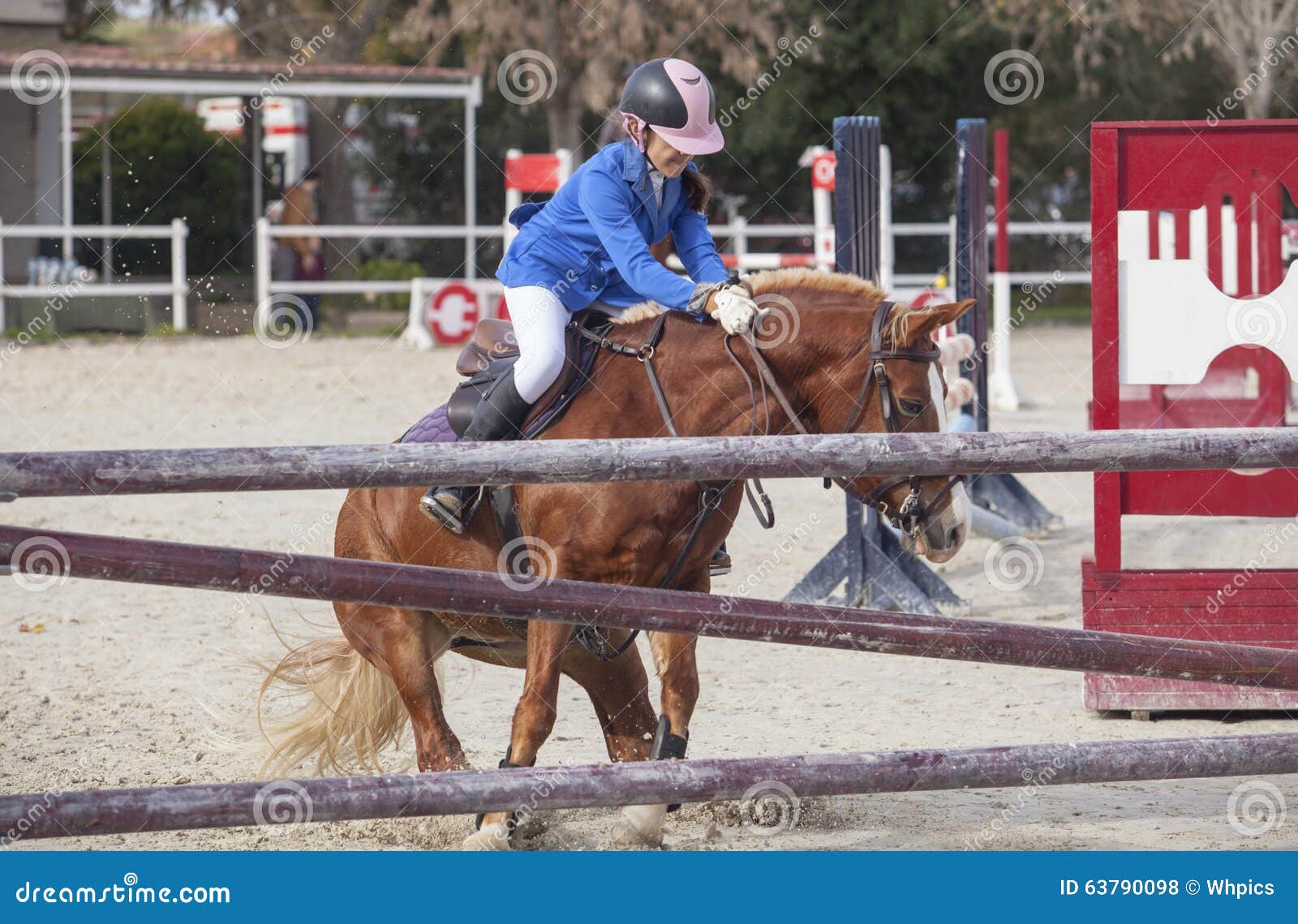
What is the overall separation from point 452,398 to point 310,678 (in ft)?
3.41

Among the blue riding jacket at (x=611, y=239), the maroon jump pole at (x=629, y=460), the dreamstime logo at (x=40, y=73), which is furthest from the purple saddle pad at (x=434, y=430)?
the dreamstime logo at (x=40, y=73)

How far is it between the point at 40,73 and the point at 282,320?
180 inches

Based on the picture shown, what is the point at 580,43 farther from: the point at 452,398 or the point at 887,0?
the point at 452,398

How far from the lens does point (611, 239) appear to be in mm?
3516

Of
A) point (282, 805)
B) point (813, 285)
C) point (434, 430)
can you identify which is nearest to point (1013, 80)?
point (813, 285)

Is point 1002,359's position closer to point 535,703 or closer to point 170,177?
point 535,703

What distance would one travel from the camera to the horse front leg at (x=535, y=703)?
134 inches

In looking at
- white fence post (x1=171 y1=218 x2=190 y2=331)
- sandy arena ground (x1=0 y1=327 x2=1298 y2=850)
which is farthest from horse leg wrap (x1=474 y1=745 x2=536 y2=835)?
white fence post (x1=171 y1=218 x2=190 y2=331)

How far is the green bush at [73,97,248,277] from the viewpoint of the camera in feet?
74.1

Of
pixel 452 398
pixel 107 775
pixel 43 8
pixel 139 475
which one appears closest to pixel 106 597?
pixel 107 775
